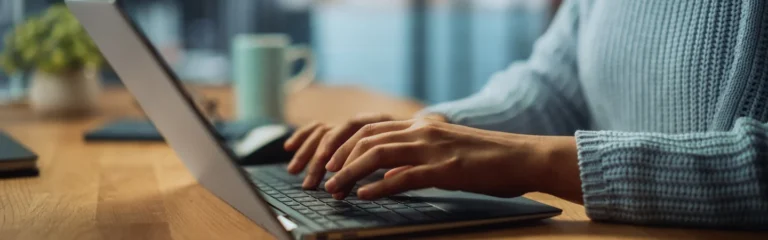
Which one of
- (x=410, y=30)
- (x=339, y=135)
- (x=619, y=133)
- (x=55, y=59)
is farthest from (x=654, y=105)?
(x=410, y=30)

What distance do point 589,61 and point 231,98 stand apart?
50.3 inches

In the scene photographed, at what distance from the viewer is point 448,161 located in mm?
764

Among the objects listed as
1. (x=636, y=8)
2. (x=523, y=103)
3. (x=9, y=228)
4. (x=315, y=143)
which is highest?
(x=636, y=8)

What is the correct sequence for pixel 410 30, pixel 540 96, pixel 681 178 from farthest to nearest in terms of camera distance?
pixel 410 30, pixel 540 96, pixel 681 178

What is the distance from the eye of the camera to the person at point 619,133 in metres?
0.74

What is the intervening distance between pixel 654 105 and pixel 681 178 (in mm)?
328

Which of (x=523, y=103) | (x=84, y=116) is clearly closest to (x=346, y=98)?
(x=84, y=116)

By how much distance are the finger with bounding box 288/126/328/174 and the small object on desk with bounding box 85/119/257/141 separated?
466mm

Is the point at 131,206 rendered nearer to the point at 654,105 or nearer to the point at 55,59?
the point at 654,105

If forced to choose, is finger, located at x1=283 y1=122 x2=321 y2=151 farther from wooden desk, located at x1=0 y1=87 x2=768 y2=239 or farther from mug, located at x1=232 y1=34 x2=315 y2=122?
mug, located at x1=232 y1=34 x2=315 y2=122

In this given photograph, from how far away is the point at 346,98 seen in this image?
2266mm

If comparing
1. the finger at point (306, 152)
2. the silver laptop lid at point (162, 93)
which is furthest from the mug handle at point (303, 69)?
the silver laptop lid at point (162, 93)

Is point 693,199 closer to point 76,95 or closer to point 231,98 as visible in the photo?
point 76,95

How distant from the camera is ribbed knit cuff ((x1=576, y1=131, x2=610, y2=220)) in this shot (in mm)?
756
